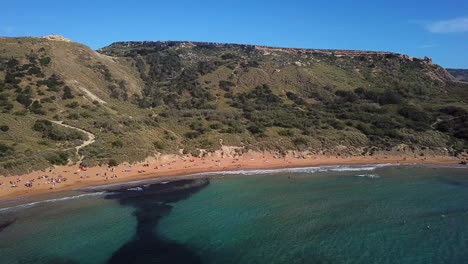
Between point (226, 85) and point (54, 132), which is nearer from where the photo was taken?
point (54, 132)

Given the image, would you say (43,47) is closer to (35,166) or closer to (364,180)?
(35,166)

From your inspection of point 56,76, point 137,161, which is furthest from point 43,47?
point 137,161

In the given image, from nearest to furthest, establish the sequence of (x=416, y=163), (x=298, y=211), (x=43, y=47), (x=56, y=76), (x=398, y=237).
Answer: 1. (x=398, y=237)
2. (x=298, y=211)
3. (x=416, y=163)
4. (x=56, y=76)
5. (x=43, y=47)

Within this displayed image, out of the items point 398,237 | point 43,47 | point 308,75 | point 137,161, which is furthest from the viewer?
point 308,75

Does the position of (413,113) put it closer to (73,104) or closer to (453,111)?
(453,111)

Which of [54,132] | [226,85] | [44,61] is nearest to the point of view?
[54,132]

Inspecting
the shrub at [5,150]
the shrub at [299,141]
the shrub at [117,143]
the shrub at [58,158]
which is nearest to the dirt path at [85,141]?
the shrub at [58,158]

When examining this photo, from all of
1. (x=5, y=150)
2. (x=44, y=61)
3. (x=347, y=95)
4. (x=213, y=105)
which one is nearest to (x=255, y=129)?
(x=213, y=105)
